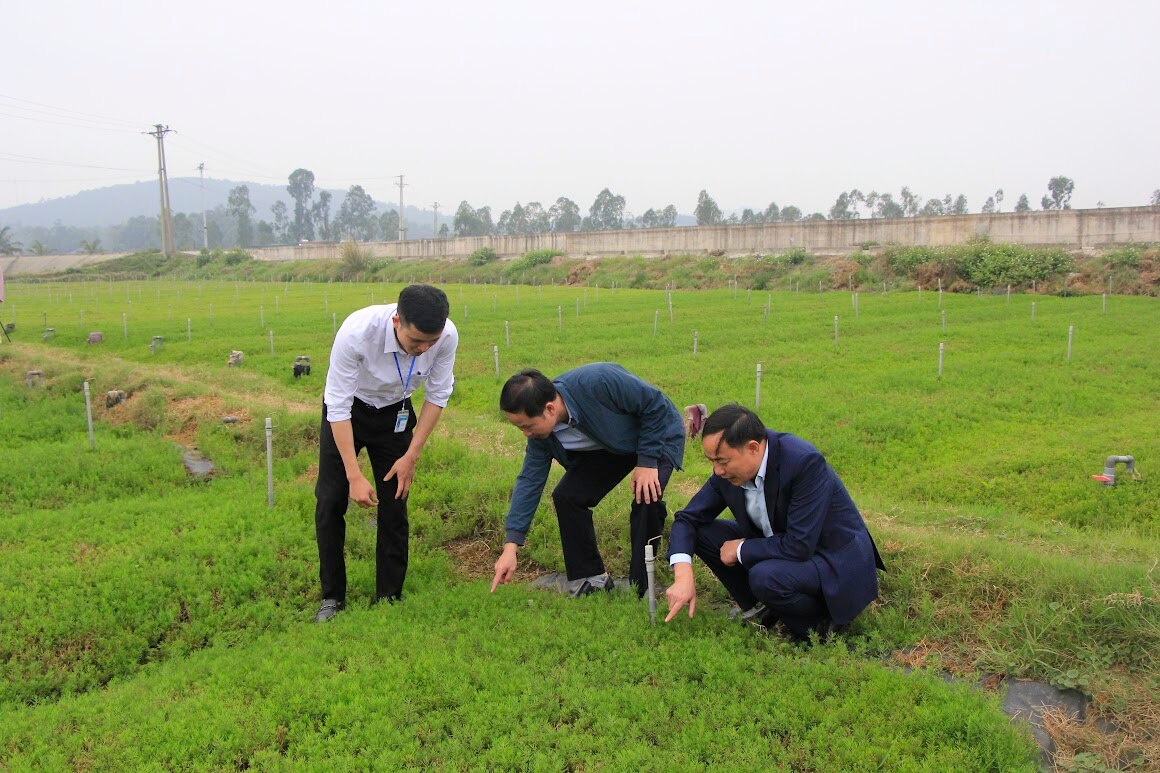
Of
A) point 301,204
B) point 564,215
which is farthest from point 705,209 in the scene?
point 301,204

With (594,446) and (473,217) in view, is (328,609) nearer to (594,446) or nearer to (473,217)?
(594,446)

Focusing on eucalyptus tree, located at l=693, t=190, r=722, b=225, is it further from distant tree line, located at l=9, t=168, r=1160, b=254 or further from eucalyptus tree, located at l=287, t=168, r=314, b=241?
eucalyptus tree, located at l=287, t=168, r=314, b=241

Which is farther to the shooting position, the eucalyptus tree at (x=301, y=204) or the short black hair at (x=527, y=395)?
the eucalyptus tree at (x=301, y=204)

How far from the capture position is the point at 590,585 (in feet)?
19.3

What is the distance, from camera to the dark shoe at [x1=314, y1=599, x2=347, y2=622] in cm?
577

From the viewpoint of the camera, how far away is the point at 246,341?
2217 cm

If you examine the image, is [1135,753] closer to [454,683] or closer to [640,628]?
[640,628]

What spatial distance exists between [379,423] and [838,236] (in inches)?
1899

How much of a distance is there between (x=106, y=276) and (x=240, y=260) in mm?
12109

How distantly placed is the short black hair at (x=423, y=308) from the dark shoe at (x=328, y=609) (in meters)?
2.37

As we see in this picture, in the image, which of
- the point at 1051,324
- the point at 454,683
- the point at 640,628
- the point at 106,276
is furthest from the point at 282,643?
the point at 106,276

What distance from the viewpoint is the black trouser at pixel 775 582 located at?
4.59 meters

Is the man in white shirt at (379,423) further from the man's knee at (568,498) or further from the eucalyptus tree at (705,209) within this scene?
the eucalyptus tree at (705,209)

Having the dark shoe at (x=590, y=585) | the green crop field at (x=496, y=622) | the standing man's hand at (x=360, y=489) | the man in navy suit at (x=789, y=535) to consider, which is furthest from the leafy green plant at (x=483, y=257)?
the man in navy suit at (x=789, y=535)
